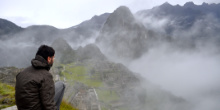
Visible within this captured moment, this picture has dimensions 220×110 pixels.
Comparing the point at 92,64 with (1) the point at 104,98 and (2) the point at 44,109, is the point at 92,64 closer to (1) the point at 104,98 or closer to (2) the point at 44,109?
(1) the point at 104,98

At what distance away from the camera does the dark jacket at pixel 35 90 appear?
529 centimetres

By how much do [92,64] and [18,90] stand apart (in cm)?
17795

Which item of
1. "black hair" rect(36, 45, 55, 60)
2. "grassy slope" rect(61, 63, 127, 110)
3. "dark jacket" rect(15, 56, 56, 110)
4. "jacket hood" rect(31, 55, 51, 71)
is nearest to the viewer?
"dark jacket" rect(15, 56, 56, 110)

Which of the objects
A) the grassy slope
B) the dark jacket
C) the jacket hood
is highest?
the grassy slope

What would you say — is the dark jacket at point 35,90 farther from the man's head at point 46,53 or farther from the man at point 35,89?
the man's head at point 46,53

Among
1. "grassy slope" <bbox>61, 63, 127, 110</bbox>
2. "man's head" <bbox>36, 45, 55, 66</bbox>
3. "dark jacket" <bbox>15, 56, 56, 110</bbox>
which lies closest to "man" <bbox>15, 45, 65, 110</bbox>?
"dark jacket" <bbox>15, 56, 56, 110</bbox>

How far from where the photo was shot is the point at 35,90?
209 inches

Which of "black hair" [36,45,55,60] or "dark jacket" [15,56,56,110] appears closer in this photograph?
"dark jacket" [15,56,56,110]

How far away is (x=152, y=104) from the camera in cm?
12738

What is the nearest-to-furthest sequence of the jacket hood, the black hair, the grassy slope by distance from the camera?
the jacket hood, the black hair, the grassy slope

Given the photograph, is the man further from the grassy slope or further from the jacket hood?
the grassy slope

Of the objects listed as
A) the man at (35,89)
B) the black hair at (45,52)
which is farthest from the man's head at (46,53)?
the man at (35,89)

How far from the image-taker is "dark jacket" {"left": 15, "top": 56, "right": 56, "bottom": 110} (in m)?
5.29

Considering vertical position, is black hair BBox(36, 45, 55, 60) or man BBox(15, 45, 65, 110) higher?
black hair BBox(36, 45, 55, 60)
